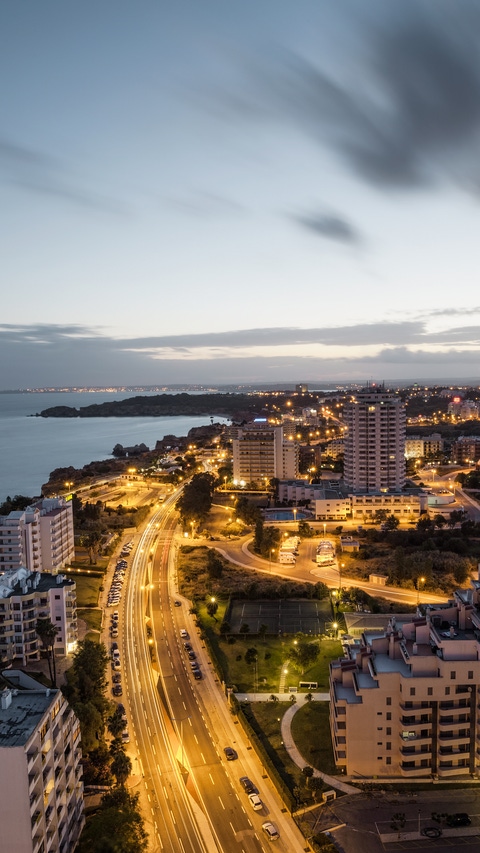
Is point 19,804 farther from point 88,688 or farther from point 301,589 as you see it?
point 301,589

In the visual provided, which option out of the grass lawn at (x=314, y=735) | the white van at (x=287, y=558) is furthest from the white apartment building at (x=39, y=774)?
the white van at (x=287, y=558)

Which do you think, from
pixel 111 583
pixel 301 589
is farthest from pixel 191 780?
pixel 111 583

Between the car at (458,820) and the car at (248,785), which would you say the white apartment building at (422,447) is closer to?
the car at (248,785)

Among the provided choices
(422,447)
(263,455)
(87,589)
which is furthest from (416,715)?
(422,447)

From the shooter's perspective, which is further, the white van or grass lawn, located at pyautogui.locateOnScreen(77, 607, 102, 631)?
the white van

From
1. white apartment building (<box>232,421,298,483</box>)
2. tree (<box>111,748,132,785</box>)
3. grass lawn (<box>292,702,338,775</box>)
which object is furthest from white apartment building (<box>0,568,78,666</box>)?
white apartment building (<box>232,421,298,483</box>)

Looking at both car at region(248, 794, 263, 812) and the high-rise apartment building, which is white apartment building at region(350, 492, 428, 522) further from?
car at region(248, 794, 263, 812)

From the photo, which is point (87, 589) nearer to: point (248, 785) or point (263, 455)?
point (248, 785)
